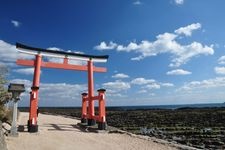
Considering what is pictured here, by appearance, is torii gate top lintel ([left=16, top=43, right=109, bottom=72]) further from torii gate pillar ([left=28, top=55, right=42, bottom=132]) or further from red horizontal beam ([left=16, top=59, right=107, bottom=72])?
torii gate pillar ([left=28, top=55, right=42, bottom=132])

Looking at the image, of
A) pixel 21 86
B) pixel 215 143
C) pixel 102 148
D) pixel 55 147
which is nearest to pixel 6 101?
pixel 21 86

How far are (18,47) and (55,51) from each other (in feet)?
7.33

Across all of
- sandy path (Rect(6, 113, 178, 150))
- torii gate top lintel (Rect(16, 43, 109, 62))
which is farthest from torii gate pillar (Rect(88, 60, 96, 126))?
sandy path (Rect(6, 113, 178, 150))

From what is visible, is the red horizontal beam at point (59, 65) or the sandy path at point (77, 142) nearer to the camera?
the sandy path at point (77, 142)

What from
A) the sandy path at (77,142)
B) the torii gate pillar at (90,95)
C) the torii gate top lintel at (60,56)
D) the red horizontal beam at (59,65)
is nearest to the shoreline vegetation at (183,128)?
the sandy path at (77,142)

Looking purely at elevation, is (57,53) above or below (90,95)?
above

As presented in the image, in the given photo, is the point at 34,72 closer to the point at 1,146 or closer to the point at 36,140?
the point at 36,140

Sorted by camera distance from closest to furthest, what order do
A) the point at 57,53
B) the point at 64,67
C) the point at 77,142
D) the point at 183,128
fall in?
1. the point at 77,142
2. the point at 57,53
3. the point at 64,67
4. the point at 183,128

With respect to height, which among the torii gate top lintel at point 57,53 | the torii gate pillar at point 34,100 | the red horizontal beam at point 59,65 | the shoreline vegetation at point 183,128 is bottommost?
the shoreline vegetation at point 183,128

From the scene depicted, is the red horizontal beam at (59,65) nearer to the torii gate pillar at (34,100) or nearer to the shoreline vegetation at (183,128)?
the torii gate pillar at (34,100)

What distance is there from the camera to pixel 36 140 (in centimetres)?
1138

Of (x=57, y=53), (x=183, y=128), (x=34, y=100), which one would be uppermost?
(x=57, y=53)

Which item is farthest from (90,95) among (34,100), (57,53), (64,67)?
(34,100)

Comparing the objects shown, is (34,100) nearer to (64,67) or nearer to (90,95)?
(64,67)
